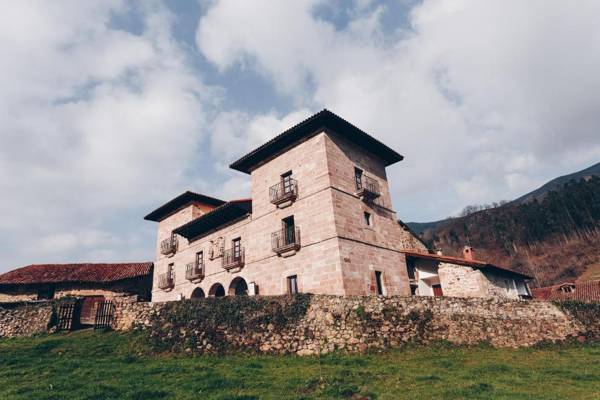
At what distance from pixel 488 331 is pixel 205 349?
37.5 feet

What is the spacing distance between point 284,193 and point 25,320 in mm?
15394

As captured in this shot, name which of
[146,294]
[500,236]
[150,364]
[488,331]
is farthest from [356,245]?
[500,236]

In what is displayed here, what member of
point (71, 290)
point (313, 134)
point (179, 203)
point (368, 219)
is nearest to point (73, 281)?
point (71, 290)

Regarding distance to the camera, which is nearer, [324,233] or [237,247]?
[324,233]

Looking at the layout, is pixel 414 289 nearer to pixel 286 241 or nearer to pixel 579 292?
pixel 286 241

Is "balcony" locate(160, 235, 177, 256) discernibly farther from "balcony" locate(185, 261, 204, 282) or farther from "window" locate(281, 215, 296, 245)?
"window" locate(281, 215, 296, 245)

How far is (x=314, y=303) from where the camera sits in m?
13.7

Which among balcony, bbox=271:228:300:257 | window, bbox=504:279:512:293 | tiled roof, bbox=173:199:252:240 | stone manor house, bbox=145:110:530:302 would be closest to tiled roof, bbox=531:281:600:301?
stone manor house, bbox=145:110:530:302

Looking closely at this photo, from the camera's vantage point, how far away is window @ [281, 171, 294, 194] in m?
20.1

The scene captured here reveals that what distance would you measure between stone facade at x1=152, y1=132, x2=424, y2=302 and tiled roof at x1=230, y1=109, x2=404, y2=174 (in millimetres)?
395

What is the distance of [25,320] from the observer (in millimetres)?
18453

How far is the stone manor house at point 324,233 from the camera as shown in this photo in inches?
693

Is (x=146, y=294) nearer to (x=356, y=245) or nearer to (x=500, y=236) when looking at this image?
(x=356, y=245)

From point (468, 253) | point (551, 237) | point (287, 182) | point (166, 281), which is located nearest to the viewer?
point (287, 182)
